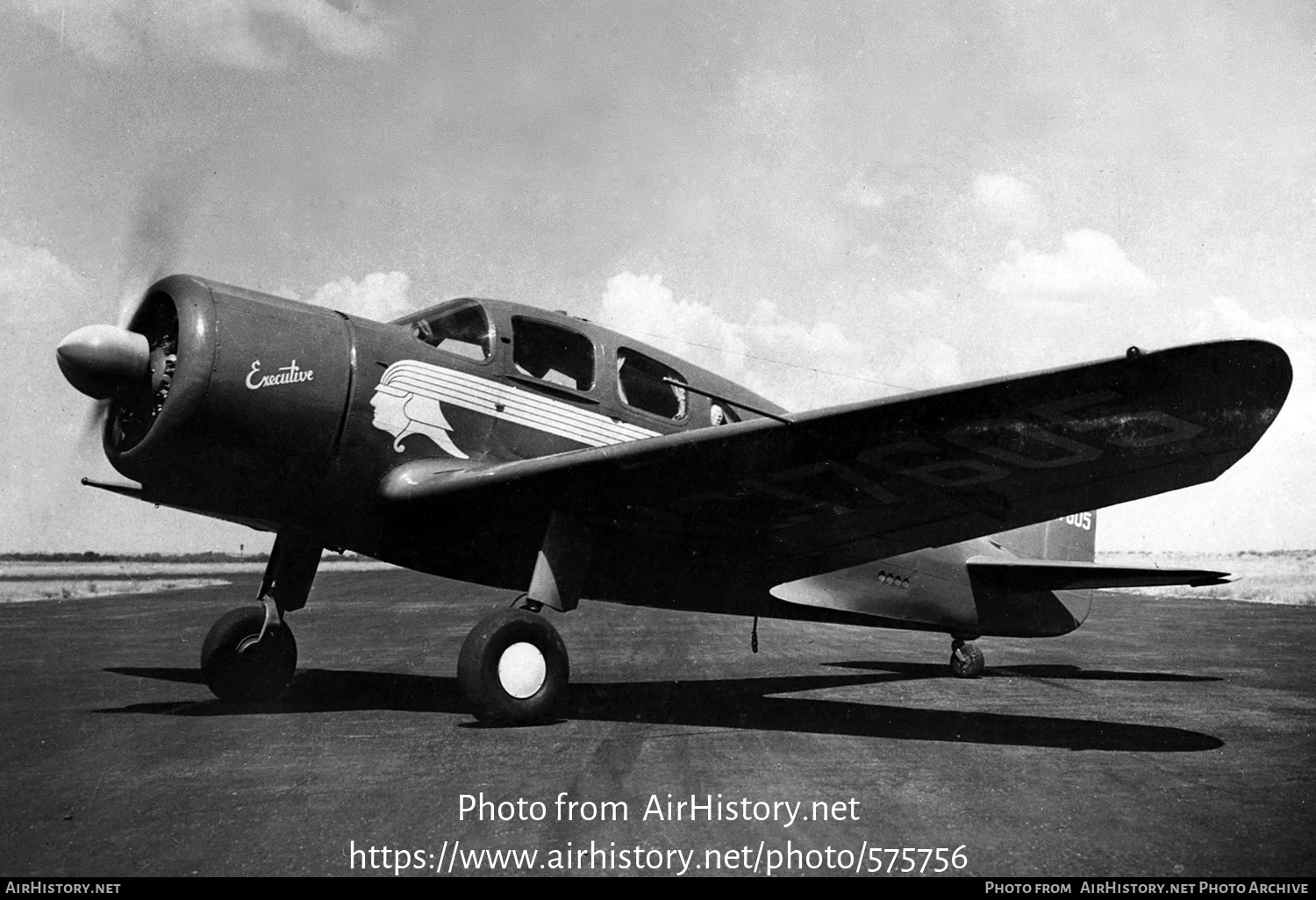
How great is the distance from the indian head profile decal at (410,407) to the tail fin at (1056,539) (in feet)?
18.3

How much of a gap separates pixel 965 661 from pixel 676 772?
5.22 meters

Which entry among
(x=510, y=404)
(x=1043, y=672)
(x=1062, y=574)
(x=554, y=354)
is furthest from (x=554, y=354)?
(x=1043, y=672)

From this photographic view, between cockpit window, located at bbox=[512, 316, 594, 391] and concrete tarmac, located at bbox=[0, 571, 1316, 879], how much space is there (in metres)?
2.33

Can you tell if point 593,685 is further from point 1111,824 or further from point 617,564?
point 1111,824

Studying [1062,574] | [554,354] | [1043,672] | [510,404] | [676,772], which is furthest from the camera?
[1043,672]

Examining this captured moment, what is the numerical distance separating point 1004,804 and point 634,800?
1510mm

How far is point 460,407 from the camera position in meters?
6.44

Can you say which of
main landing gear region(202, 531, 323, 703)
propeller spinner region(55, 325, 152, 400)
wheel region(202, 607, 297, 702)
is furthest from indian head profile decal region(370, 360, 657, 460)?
wheel region(202, 607, 297, 702)

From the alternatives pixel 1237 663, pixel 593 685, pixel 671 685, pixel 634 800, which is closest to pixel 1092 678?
pixel 1237 663

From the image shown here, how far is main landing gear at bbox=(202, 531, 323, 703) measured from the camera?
265 inches

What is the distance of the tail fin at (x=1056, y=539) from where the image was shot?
9.52 meters

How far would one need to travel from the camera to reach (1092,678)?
8969 millimetres

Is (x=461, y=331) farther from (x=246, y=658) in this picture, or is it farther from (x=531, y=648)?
(x=246, y=658)

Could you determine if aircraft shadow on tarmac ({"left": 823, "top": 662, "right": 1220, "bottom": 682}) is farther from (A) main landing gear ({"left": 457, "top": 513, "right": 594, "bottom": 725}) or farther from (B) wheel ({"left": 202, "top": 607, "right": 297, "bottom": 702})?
(B) wheel ({"left": 202, "top": 607, "right": 297, "bottom": 702})
